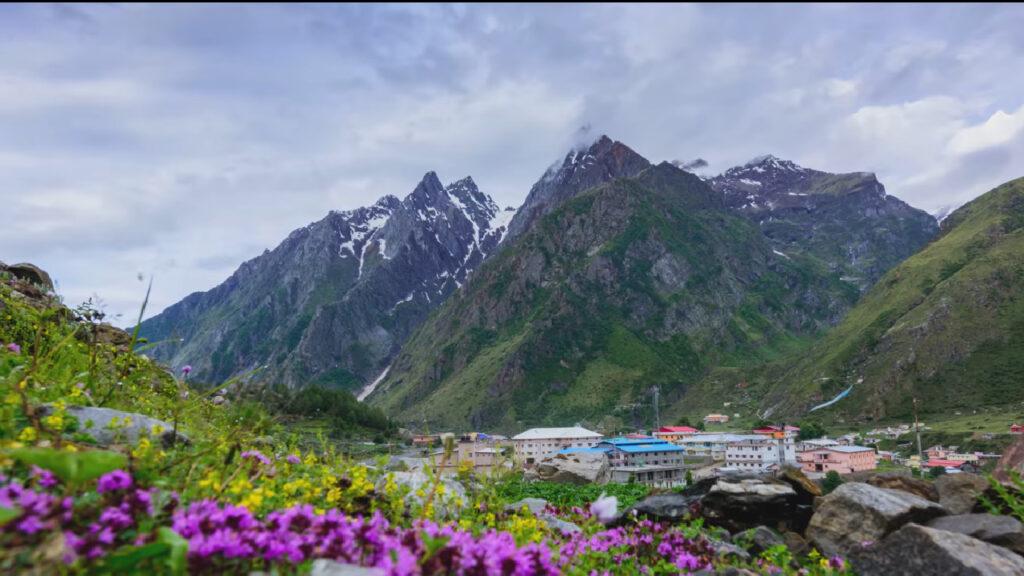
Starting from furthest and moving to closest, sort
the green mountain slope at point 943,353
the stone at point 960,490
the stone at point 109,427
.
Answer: the green mountain slope at point 943,353 < the stone at point 960,490 < the stone at point 109,427

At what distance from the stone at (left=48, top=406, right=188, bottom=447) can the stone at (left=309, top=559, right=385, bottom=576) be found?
2.48m

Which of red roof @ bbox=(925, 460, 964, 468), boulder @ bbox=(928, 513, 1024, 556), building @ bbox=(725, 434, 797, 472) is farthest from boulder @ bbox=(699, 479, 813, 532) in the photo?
building @ bbox=(725, 434, 797, 472)

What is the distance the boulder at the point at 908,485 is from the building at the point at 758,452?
108127mm

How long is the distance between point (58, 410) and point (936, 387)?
200 metres

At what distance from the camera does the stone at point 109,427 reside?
484 centimetres

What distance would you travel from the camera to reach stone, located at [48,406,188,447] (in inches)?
190

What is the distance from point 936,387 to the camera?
160 metres

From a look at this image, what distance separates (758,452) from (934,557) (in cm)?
12494

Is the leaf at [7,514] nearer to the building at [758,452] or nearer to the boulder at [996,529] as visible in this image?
the boulder at [996,529]

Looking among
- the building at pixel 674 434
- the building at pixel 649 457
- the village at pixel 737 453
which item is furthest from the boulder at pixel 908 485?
the building at pixel 674 434

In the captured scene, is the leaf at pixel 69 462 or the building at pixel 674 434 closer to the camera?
the leaf at pixel 69 462

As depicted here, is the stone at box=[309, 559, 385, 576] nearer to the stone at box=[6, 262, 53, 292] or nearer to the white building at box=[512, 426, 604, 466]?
the stone at box=[6, 262, 53, 292]

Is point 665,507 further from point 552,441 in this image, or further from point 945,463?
point 552,441

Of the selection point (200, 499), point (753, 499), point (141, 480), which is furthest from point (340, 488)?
point (753, 499)
